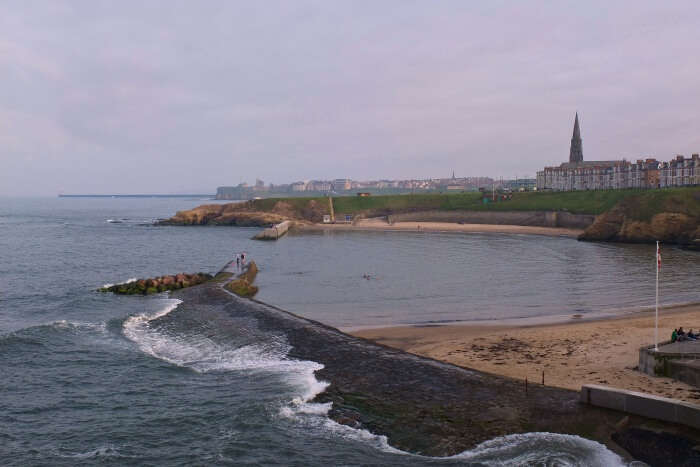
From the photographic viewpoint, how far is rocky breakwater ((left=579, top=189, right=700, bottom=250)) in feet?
282

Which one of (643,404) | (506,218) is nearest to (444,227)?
(506,218)

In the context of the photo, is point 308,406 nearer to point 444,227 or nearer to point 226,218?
point 444,227

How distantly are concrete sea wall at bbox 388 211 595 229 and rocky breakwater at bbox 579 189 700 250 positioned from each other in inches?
659

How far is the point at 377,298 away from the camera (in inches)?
1839

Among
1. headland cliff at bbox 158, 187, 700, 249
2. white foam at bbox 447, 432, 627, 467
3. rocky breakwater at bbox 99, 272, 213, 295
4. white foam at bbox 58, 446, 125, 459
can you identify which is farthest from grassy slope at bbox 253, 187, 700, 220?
white foam at bbox 58, 446, 125, 459

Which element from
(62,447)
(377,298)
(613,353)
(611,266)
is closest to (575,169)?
(611,266)

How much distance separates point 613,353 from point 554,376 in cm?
506

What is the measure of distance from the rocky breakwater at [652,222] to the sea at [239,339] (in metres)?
6.83

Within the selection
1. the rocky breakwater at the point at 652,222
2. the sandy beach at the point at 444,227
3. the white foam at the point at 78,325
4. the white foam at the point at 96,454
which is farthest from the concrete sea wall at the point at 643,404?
the sandy beach at the point at 444,227

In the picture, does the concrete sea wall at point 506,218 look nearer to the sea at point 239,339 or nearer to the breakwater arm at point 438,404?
the sea at point 239,339

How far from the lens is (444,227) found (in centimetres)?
12912

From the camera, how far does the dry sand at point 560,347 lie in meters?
24.4

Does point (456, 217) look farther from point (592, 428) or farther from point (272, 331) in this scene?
point (592, 428)

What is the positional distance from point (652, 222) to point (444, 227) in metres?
47.8
